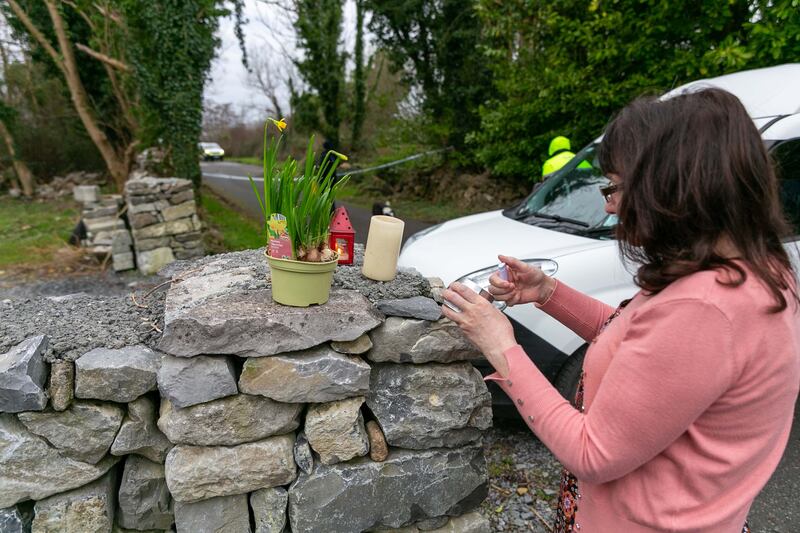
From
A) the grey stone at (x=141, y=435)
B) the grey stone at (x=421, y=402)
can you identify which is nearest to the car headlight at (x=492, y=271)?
the grey stone at (x=421, y=402)

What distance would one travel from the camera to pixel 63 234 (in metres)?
9.46

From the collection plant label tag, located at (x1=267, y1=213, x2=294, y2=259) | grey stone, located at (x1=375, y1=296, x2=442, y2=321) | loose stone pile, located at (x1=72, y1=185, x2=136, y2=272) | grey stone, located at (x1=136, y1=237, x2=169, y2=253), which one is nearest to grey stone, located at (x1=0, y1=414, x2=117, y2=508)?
plant label tag, located at (x1=267, y1=213, x2=294, y2=259)

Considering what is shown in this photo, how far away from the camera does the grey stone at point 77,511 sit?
1.74 meters

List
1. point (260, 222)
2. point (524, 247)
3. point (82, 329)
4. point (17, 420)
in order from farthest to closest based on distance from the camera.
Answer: point (260, 222), point (524, 247), point (82, 329), point (17, 420)

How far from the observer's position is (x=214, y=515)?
1863mm

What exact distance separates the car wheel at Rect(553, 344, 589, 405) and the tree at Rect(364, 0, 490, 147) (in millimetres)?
9378

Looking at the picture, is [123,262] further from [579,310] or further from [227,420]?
[579,310]

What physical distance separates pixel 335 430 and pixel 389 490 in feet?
1.24

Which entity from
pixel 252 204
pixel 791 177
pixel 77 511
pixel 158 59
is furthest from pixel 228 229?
pixel 791 177

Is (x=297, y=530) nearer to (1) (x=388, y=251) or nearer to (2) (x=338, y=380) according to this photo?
(2) (x=338, y=380)

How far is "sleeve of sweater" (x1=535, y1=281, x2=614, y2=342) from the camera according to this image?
1.58m

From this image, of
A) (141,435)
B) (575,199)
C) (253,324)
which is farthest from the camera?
(575,199)

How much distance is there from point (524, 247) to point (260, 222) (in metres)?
9.62

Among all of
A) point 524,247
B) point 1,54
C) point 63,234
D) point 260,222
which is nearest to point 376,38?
point 260,222
